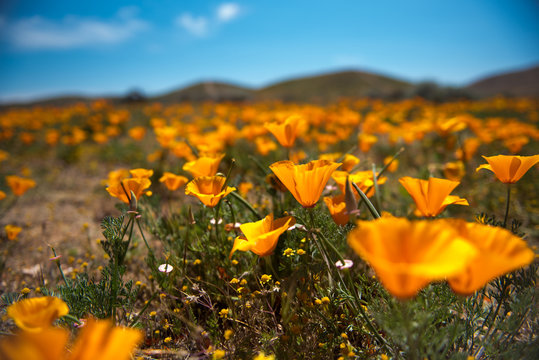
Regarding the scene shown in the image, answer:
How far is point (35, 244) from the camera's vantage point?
2.52 m

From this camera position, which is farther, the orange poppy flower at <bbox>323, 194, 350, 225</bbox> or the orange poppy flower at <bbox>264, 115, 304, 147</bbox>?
the orange poppy flower at <bbox>264, 115, 304, 147</bbox>

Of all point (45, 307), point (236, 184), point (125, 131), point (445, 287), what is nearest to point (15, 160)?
point (125, 131)

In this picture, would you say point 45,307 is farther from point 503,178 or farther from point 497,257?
point 503,178

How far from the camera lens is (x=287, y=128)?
1697mm

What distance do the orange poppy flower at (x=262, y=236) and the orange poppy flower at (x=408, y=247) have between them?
35 cm

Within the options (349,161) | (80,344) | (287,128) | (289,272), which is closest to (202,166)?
(287,128)

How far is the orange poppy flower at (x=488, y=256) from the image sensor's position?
0.66m

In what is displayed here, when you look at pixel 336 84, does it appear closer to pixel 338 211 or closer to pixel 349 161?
pixel 349 161

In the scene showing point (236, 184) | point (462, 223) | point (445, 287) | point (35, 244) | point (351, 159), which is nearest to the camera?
point (462, 223)

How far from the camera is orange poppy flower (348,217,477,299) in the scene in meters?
0.61

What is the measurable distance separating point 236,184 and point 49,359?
1.24 metres

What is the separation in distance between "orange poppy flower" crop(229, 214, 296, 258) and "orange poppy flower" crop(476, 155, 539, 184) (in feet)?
2.69

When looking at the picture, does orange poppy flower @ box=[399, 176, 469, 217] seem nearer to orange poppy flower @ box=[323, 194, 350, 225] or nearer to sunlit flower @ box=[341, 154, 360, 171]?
orange poppy flower @ box=[323, 194, 350, 225]

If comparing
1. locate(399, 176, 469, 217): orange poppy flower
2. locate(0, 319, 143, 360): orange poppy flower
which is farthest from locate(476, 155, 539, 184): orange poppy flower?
locate(0, 319, 143, 360): orange poppy flower
